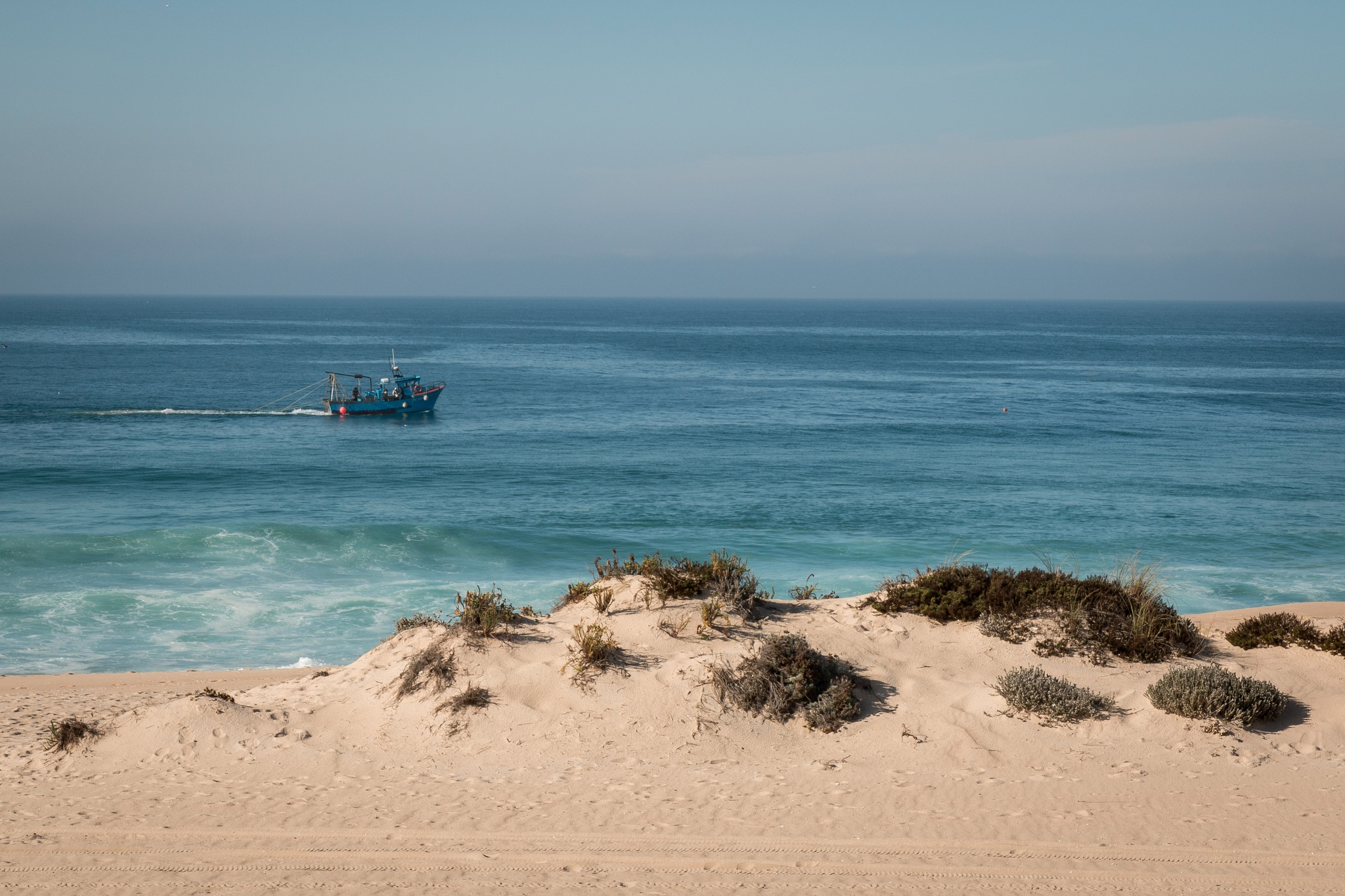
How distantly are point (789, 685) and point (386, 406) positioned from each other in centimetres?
5151

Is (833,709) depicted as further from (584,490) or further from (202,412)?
(202,412)

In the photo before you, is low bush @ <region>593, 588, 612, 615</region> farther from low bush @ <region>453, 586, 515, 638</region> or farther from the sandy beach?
low bush @ <region>453, 586, 515, 638</region>

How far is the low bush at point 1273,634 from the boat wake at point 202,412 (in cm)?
5563

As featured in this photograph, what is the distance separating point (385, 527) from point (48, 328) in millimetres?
136396

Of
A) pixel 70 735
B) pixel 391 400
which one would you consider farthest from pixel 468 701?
pixel 391 400

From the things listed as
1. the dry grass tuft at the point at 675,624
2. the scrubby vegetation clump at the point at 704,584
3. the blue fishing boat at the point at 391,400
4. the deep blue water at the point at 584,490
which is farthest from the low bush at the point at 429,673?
the blue fishing boat at the point at 391,400

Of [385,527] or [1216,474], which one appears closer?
[385,527]

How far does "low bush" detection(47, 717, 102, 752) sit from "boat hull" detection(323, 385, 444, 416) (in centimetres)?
4921

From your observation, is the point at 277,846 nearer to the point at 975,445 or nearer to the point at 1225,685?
the point at 1225,685

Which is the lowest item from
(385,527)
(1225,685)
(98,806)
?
(385,527)

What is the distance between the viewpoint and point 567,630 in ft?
34.3

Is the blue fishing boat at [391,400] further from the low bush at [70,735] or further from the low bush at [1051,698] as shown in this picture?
the low bush at [1051,698]

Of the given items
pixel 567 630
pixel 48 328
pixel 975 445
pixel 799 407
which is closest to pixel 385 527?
pixel 567 630

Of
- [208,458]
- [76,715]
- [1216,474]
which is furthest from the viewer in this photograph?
[208,458]
